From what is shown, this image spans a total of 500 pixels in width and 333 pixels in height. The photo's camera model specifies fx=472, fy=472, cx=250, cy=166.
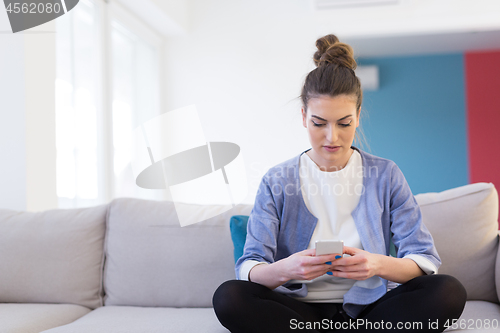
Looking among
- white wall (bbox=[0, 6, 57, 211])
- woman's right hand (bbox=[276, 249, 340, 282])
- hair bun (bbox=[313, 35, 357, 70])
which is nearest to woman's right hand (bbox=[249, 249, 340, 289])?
woman's right hand (bbox=[276, 249, 340, 282])

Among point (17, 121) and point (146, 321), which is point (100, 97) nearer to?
point (17, 121)

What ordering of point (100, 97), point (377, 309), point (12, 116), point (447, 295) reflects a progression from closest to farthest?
point (447, 295), point (377, 309), point (12, 116), point (100, 97)

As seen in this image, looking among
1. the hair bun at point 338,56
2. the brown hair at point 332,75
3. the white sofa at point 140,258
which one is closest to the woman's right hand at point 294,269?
the white sofa at point 140,258

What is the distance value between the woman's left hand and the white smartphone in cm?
4

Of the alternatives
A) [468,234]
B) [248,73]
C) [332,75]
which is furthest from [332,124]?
[248,73]

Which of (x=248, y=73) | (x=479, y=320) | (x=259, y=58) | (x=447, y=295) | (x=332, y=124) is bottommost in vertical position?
(x=479, y=320)

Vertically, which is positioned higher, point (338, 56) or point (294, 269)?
point (338, 56)

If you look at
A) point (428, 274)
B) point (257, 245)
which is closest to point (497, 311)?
point (428, 274)

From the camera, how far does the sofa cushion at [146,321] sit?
4.82ft

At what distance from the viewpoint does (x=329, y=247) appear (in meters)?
1.26

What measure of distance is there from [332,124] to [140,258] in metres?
0.94

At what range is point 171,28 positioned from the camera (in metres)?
4.21

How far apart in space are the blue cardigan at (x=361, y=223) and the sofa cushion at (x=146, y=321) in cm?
24

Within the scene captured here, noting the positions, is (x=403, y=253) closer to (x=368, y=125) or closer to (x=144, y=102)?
(x=144, y=102)
